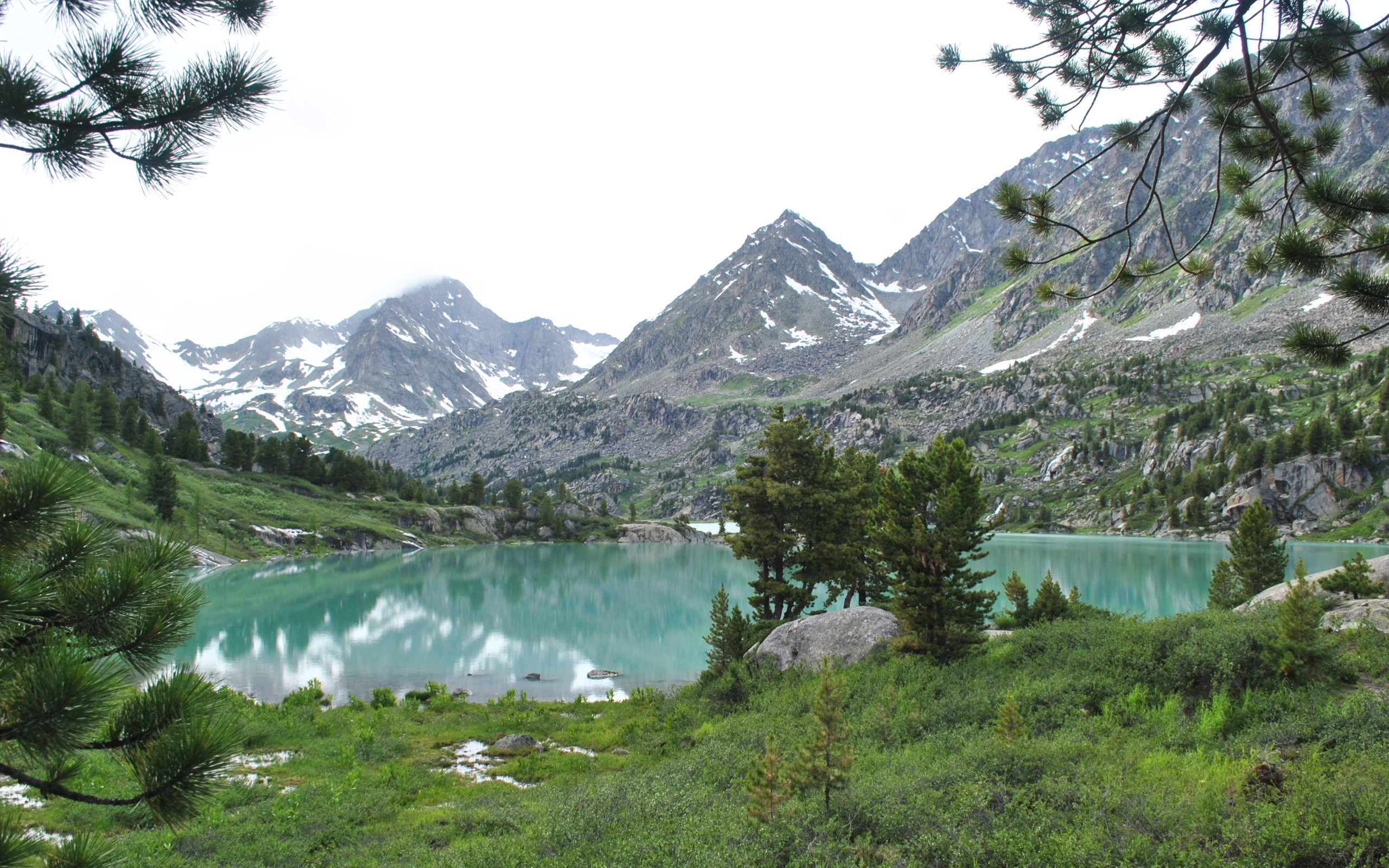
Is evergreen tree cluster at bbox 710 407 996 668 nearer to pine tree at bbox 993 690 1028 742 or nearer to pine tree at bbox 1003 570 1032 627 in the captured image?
pine tree at bbox 1003 570 1032 627

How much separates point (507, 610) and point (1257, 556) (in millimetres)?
53140

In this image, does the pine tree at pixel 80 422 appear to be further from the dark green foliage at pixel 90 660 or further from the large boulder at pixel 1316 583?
the large boulder at pixel 1316 583

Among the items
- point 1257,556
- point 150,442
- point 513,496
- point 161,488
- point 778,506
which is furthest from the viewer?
point 513,496

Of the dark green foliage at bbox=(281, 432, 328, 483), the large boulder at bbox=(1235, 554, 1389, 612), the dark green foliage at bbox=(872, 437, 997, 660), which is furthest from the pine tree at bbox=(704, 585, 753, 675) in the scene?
the dark green foliage at bbox=(281, 432, 328, 483)

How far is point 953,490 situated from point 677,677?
18978 mm

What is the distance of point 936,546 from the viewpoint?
21.0m

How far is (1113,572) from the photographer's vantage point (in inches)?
2817

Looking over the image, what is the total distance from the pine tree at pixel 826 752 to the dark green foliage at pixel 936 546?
1204 centimetres

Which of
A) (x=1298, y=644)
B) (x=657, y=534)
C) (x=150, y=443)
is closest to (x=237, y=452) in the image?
(x=150, y=443)

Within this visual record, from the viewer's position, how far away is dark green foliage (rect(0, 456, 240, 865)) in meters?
3.41

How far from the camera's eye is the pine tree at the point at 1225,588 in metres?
28.2

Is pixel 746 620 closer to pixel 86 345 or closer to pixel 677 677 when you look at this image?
pixel 677 677

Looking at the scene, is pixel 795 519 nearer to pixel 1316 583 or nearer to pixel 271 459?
pixel 1316 583

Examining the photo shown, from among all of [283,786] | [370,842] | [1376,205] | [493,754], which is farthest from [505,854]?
[1376,205]
